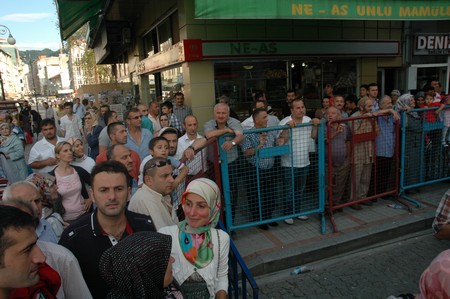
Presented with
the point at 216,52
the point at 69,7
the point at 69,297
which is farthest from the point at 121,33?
the point at 69,297

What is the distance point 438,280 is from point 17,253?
1.88 metres

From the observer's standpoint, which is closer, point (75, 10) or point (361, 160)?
point (361, 160)

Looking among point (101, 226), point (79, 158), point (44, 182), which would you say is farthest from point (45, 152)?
point (101, 226)

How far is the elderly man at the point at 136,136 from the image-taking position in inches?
191

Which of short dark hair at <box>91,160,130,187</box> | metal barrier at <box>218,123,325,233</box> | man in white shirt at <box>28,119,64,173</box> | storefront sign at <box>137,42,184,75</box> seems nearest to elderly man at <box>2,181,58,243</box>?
short dark hair at <box>91,160,130,187</box>

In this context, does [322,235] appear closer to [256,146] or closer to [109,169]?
[256,146]

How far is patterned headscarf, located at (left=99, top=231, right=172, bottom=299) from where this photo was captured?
1420 millimetres

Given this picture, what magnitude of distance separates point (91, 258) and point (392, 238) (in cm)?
431

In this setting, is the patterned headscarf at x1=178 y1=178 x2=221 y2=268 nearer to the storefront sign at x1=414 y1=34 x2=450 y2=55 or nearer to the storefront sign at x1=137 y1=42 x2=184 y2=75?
the storefront sign at x1=137 y1=42 x2=184 y2=75

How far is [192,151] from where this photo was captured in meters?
3.67

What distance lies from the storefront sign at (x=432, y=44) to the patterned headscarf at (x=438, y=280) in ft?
35.3

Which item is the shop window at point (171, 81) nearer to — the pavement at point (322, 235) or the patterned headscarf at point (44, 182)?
the pavement at point (322, 235)

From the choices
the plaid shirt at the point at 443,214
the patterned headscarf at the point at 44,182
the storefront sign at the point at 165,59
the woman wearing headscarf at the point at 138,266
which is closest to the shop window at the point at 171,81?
the storefront sign at the point at 165,59

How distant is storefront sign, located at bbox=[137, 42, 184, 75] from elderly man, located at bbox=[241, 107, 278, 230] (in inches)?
156
